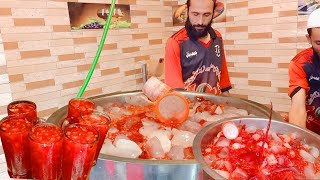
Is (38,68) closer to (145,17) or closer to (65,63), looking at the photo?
(65,63)

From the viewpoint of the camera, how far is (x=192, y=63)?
9.27ft

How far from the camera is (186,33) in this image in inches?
115

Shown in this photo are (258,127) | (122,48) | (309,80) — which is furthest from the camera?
(122,48)

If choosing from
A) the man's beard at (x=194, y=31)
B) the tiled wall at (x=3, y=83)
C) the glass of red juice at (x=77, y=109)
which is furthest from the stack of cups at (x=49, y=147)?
the man's beard at (x=194, y=31)

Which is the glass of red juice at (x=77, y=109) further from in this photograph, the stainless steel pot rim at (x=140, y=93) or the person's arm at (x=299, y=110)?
the person's arm at (x=299, y=110)

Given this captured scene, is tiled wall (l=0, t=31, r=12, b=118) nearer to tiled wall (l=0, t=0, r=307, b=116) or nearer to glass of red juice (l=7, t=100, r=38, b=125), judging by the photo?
tiled wall (l=0, t=0, r=307, b=116)

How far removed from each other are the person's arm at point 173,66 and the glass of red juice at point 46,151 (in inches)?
68.2

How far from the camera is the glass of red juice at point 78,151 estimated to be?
98 centimetres

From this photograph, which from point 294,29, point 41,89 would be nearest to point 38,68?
point 41,89

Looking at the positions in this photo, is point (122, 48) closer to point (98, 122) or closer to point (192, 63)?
point (192, 63)

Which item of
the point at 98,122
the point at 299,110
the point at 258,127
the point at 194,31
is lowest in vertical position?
the point at 299,110

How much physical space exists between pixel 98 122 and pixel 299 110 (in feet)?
5.23

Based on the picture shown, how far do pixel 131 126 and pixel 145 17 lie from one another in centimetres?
270

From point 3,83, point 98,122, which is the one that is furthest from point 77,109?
point 3,83
